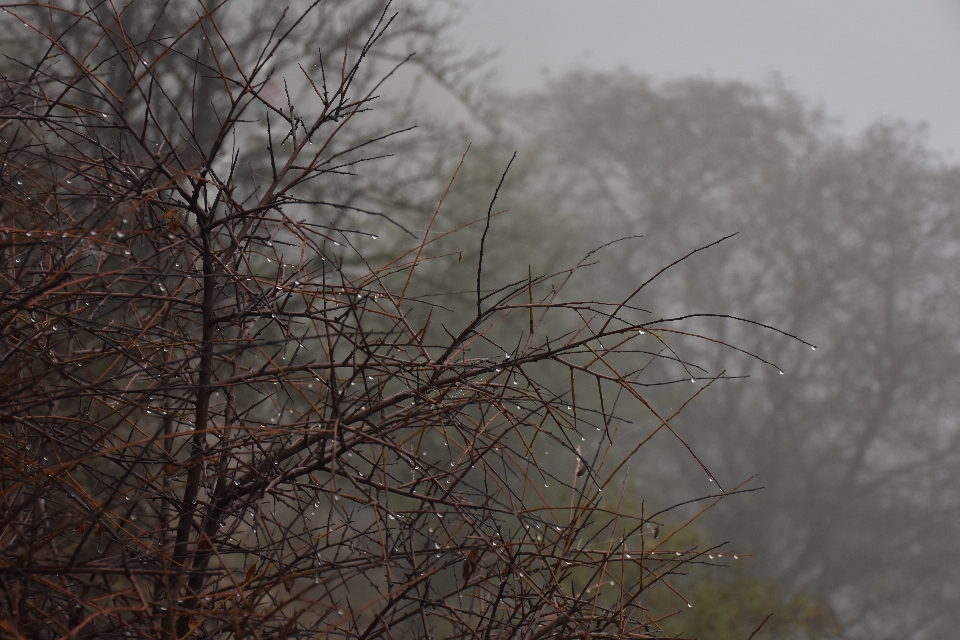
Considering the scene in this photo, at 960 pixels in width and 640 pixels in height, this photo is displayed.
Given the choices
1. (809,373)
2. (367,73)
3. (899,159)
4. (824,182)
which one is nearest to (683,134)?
(824,182)

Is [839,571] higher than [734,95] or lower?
lower

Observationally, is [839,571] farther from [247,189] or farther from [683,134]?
[247,189]

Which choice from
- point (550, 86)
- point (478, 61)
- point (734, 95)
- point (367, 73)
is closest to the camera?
point (478, 61)

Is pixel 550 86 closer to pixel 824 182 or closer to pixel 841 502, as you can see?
pixel 824 182

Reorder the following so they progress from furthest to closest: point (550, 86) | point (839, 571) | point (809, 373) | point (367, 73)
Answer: point (550, 86) → point (809, 373) → point (839, 571) → point (367, 73)

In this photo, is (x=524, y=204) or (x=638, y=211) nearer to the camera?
(x=524, y=204)

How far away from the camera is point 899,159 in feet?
50.0

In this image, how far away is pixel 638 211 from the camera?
16.9 m

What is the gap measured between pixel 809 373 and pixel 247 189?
1111cm

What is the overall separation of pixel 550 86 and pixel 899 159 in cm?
722

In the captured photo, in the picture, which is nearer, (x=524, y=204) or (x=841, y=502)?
(x=524, y=204)

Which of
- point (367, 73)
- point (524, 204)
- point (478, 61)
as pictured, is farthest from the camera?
point (524, 204)

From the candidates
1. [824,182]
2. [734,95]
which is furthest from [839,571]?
[734,95]

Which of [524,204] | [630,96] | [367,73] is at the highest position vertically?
[630,96]
